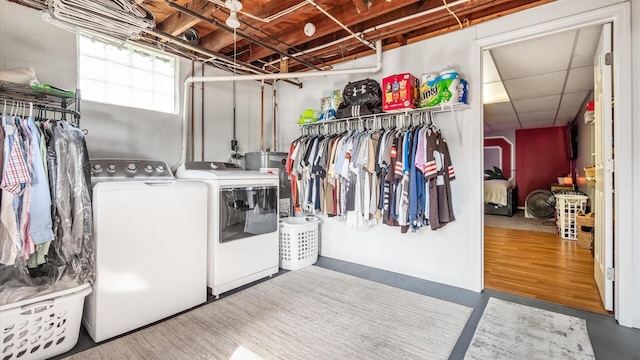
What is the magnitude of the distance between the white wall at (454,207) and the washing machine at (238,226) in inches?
42.8

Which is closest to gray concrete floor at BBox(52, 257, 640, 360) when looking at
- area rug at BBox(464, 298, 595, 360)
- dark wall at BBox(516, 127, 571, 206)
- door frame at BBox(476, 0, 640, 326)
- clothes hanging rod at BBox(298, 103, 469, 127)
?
area rug at BBox(464, 298, 595, 360)

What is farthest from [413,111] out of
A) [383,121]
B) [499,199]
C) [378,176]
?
[499,199]

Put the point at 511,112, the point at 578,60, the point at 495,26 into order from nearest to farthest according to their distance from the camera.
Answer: the point at 495,26, the point at 578,60, the point at 511,112

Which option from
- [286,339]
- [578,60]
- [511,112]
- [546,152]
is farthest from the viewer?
[546,152]

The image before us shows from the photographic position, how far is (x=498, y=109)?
5.70m

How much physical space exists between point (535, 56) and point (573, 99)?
2821 mm

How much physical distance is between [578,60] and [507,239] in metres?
2.71

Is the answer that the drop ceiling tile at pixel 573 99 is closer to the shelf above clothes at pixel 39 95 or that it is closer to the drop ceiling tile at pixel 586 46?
the drop ceiling tile at pixel 586 46

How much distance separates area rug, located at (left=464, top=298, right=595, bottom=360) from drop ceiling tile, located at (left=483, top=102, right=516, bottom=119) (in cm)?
431

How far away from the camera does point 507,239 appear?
4.57 m

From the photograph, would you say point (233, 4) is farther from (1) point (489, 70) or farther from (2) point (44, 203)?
(1) point (489, 70)

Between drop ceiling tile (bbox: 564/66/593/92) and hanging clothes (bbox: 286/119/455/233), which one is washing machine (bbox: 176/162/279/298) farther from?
drop ceiling tile (bbox: 564/66/593/92)

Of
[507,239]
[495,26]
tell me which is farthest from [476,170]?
[507,239]

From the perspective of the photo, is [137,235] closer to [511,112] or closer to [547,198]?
[511,112]
